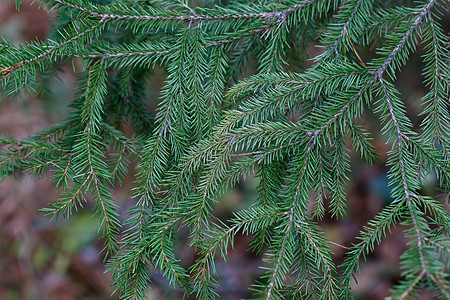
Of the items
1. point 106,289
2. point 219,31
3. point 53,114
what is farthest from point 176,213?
point 53,114

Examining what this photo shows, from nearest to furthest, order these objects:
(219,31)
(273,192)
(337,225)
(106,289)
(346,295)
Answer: (346,295) < (273,192) < (219,31) < (106,289) < (337,225)

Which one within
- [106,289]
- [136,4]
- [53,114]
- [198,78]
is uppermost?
[136,4]

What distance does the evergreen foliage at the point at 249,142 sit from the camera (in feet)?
2.67

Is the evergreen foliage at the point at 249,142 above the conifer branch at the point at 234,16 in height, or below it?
below

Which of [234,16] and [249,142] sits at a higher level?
[234,16]

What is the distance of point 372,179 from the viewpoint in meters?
2.76

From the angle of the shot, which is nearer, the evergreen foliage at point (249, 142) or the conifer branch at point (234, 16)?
the evergreen foliage at point (249, 142)

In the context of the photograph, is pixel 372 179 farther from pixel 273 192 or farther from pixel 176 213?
pixel 176 213

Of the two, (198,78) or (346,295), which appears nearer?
(346,295)

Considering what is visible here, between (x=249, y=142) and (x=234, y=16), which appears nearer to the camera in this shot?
(x=249, y=142)

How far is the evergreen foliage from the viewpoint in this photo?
0.81m

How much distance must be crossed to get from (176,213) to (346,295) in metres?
0.42

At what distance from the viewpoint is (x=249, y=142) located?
2.71 ft

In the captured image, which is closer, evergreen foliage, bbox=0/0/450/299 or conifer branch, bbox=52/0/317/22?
evergreen foliage, bbox=0/0/450/299
